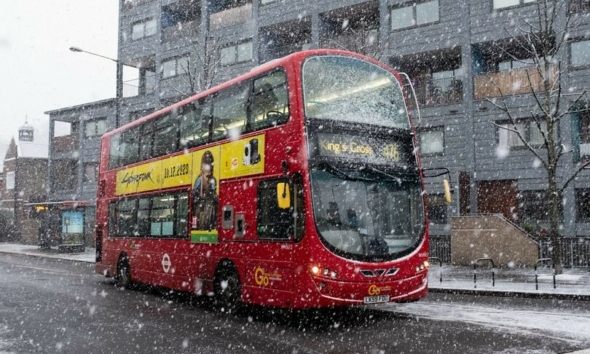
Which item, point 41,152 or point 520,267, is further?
point 41,152

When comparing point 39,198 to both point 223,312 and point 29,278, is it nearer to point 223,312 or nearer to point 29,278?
point 29,278

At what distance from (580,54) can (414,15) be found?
314 inches

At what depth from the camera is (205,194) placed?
11977mm

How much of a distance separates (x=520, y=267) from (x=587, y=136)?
8.41m

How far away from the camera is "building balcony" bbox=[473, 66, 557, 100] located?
25.0 m

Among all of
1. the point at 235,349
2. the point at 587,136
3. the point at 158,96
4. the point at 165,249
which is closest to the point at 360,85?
the point at 235,349

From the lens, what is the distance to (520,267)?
2047 cm

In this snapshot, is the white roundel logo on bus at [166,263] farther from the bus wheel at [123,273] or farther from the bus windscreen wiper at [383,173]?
the bus windscreen wiper at [383,173]

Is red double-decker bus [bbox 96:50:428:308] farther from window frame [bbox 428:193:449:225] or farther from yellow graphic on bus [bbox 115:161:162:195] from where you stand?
window frame [bbox 428:193:449:225]

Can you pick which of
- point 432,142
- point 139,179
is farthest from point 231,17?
point 139,179

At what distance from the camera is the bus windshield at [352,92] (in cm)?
964

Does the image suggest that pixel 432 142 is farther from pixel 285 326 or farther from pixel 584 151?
pixel 285 326

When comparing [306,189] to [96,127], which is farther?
[96,127]

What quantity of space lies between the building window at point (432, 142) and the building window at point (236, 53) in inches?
467
